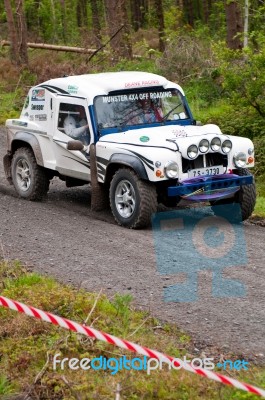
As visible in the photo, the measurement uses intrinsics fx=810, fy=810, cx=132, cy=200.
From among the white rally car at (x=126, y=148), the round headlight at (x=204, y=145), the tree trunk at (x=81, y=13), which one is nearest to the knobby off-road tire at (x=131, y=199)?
the white rally car at (x=126, y=148)

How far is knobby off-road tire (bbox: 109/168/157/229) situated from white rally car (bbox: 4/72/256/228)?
0.04 feet

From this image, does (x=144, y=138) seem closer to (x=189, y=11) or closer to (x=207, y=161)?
(x=207, y=161)

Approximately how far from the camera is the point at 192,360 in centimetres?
630

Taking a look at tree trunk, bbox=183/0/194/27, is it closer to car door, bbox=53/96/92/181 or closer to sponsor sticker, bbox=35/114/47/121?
sponsor sticker, bbox=35/114/47/121

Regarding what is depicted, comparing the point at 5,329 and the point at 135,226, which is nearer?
Answer: the point at 5,329

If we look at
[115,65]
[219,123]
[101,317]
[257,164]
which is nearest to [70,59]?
[115,65]

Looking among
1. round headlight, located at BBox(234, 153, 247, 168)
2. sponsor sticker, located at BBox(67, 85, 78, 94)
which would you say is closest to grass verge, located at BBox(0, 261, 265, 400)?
round headlight, located at BBox(234, 153, 247, 168)

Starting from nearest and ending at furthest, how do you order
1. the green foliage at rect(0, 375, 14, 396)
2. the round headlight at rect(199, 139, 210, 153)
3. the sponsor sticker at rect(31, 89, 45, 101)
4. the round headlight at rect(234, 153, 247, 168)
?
Result: the green foliage at rect(0, 375, 14, 396) → the round headlight at rect(199, 139, 210, 153) → the round headlight at rect(234, 153, 247, 168) → the sponsor sticker at rect(31, 89, 45, 101)

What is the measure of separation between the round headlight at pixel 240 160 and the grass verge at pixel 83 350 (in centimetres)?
384

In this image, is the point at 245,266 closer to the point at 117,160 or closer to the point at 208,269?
the point at 208,269

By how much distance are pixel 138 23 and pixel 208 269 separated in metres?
37.6

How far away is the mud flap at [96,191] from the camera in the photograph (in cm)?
1143

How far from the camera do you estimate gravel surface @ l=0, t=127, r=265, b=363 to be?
7090 mm

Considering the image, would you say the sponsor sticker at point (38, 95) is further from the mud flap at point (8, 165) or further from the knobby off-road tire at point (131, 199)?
the knobby off-road tire at point (131, 199)
